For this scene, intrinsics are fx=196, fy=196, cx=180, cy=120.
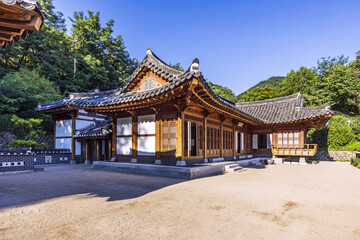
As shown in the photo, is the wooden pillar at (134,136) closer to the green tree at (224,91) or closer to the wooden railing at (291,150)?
the wooden railing at (291,150)

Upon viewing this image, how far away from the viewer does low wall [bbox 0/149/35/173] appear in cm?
963

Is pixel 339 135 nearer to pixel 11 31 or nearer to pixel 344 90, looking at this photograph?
pixel 344 90

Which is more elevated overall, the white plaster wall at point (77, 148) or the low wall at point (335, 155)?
the white plaster wall at point (77, 148)

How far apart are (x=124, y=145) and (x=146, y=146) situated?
1831mm

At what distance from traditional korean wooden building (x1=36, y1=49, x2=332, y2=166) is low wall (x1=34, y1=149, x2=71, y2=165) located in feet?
2.34

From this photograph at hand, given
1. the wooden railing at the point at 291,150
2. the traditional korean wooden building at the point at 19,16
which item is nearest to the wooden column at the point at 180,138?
the traditional korean wooden building at the point at 19,16

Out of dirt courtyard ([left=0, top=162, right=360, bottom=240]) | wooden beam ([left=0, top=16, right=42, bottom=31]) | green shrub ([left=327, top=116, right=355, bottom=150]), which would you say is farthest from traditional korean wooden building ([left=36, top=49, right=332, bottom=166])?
green shrub ([left=327, top=116, right=355, bottom=150])

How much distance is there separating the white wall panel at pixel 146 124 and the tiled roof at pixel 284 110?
12200 millimetres

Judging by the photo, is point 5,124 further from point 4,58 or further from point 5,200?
point 5,200

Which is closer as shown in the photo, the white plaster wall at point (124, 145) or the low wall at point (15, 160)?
the low wall at point (15, 160)

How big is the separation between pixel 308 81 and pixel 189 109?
3570 cm

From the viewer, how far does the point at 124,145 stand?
39.7 feet

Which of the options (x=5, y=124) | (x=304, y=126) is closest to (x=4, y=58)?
(x=5, y=124)

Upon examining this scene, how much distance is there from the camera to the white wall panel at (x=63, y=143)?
1580 centimetres
